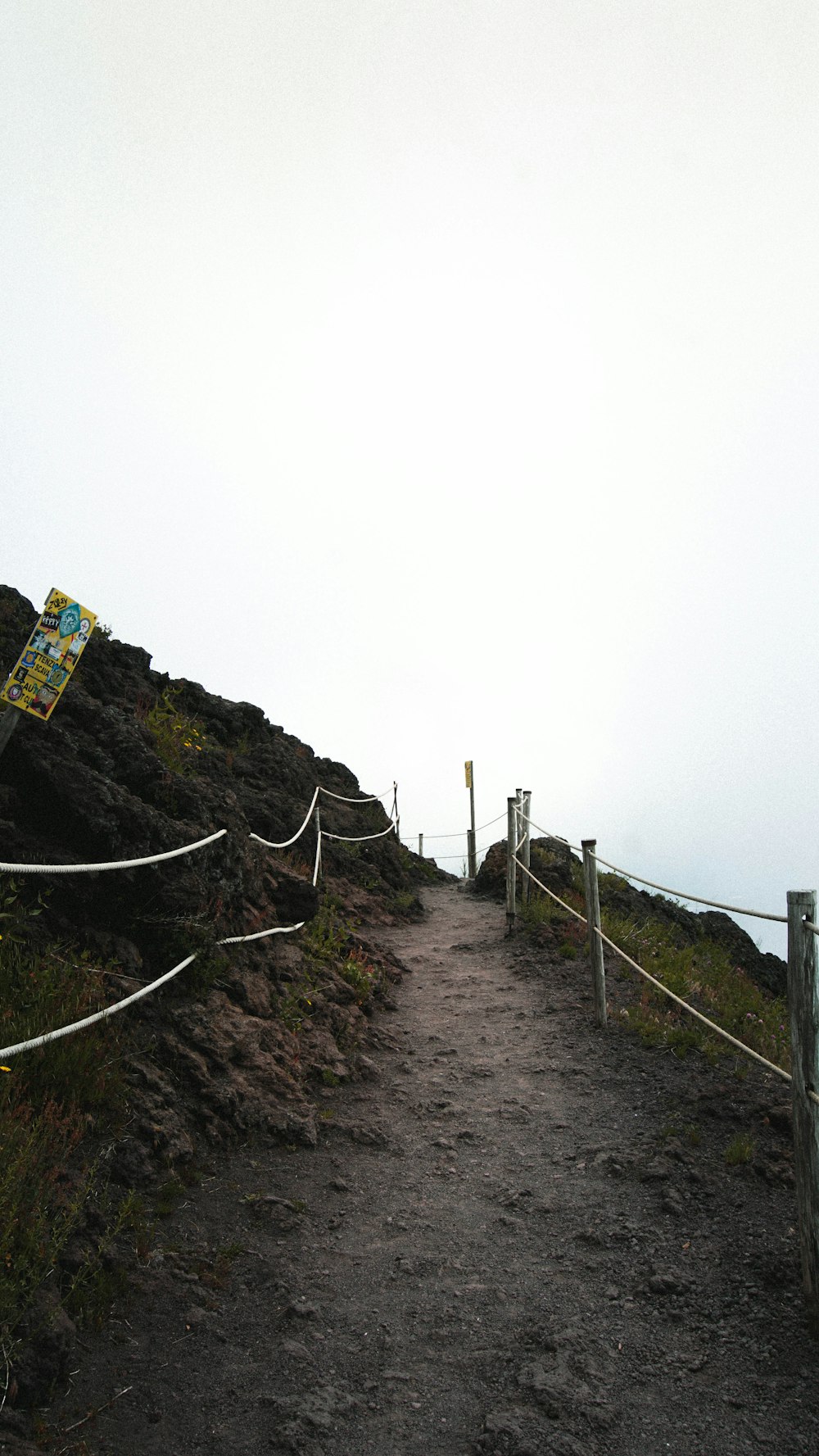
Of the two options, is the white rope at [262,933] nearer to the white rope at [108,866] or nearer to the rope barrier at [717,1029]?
the white rope at [108,866]

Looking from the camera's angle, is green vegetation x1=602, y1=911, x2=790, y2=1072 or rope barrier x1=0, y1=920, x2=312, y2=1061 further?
green vegetation x1=602, y1=911, x2=790, y2=1072

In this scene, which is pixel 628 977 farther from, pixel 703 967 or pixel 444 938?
pixel 444 938

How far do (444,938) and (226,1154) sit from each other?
7.31 meters

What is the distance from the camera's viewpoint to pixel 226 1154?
4.59 m

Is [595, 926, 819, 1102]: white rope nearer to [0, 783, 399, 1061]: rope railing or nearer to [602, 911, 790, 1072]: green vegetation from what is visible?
[602, 911, 790, 1072]: green vegetation

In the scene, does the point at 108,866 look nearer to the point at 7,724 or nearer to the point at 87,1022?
the point at 87,1022

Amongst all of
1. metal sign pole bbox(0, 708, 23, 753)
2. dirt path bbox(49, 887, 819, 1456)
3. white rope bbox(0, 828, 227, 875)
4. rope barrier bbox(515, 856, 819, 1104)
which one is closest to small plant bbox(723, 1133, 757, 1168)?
dirt path bbox(49, 887, 819, 1456)

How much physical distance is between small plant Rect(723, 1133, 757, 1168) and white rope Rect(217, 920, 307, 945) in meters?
3.57

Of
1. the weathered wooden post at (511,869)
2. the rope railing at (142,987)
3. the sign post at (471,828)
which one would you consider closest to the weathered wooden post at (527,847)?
the weathered wooden post at (511,869)

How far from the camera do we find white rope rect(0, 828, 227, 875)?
362cm

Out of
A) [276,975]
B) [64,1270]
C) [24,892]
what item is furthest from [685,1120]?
[24,892]

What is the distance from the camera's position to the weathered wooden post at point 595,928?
7355 mm

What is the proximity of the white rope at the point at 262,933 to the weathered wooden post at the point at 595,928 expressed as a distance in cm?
276

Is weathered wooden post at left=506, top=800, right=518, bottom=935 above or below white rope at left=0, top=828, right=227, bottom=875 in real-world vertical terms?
above
